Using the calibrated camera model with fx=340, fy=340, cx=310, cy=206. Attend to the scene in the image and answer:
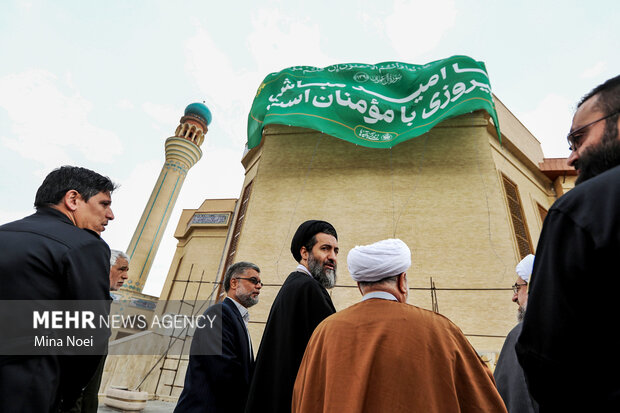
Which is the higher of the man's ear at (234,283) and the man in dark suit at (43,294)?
the man's ear at (234,283)

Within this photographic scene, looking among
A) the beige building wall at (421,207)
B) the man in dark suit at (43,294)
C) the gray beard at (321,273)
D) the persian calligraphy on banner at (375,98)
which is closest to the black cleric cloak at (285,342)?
the gray beard at (321,273)

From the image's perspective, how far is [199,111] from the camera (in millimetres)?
17625

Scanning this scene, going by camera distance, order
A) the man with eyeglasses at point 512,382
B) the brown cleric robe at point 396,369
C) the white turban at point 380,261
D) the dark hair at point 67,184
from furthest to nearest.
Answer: the man with eyeglasses at point 512,382
the dark hair at point 67,184
the white turban at point 380,261
the brown cleric robe at point 396,369

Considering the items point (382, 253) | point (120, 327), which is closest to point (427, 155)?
point (382, 253)

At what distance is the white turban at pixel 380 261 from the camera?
1488 millimetres

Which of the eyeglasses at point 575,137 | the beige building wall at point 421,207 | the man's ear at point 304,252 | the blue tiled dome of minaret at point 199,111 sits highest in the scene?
the blue tiled dome of minaret at point 199,111

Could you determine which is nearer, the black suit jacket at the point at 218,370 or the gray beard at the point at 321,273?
the black suit jacket at the point at 218,370

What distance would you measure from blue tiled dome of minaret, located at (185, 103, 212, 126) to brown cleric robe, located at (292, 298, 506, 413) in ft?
58.7

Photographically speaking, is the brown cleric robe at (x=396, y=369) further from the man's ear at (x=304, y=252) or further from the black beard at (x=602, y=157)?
the man's ear at (x=304, y=252)

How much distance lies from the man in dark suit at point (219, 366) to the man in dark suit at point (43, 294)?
2.40ft

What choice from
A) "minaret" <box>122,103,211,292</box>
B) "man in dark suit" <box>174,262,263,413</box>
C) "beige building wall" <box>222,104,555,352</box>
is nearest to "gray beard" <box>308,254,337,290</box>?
"man in dark suit" <box>174,262,263,413</box>

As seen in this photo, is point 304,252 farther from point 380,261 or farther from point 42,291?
point 42,291

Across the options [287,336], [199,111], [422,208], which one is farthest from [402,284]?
[199,111]

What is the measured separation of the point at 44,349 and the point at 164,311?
1099 cm
